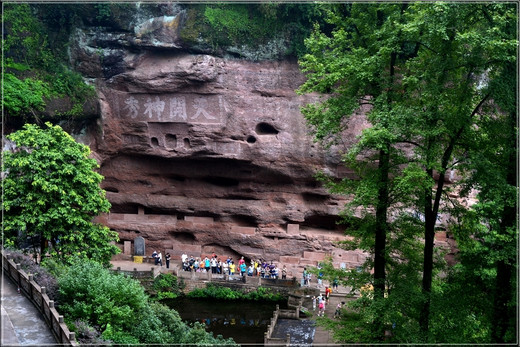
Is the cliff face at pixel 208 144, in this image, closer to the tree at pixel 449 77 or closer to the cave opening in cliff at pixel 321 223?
the cave opening in cliff at pixel 321 223

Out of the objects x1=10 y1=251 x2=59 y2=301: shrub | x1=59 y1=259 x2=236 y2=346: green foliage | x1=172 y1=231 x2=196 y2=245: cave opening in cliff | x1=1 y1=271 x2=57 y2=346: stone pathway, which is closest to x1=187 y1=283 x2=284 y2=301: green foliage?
x1=172 y1=231 x2=196 y2=245: cave opening in cliff

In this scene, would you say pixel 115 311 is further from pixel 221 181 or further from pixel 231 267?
pixel 221 181

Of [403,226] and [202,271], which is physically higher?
[403,226]

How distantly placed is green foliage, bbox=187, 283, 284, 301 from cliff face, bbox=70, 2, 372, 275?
3.17 metres

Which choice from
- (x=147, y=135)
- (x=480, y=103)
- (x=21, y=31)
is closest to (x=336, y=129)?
(x=480, y=103)

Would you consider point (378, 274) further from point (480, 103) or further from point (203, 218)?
point (203, 218)

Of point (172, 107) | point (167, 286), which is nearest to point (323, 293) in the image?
point (167, 286)

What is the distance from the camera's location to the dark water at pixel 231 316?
2431 centimetres

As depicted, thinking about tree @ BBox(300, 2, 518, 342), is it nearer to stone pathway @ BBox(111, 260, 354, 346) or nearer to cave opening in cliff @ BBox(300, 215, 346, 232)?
stone pathway @ BBox(111, 260, 354, 346)

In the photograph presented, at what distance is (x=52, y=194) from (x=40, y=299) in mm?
7467

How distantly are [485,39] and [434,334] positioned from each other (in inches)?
291

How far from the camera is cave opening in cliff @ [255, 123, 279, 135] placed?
30942 millimetres

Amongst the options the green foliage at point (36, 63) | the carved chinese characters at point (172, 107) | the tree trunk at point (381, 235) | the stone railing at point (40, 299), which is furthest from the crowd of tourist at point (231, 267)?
the tree trunk at point (381, 235)

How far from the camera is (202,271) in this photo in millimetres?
29766
